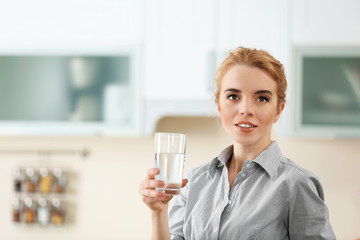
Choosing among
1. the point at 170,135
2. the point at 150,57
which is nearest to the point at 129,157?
the point at 150,57

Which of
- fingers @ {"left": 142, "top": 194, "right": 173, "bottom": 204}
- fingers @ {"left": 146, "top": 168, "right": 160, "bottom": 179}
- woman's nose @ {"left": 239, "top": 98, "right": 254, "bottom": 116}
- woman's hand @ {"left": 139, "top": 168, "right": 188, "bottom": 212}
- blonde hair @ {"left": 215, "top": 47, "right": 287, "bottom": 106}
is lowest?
→ fingers @ {"left": 142, "top": 194, "right": 173, "bottom": 204}

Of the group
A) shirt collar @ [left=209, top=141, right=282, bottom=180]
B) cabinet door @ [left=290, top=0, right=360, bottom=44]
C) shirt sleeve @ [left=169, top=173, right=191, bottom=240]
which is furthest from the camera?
cabinet door @ [left=290, top=0, right=360, bottom=44]

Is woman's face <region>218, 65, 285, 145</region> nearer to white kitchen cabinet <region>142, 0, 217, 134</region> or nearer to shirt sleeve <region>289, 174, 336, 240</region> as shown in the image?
shirt sleeve <region>289, 174, 336, 240</region>

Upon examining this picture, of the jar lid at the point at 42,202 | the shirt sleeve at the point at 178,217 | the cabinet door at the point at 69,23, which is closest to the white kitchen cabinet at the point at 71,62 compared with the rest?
the cabinet door at the point at 69,23

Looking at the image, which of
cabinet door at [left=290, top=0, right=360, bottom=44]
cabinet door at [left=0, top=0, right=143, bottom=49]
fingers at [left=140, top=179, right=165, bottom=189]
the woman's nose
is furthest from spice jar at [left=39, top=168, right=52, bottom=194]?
the woman's nose

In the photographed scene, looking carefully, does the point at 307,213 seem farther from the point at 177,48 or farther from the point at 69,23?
the point at 69,23

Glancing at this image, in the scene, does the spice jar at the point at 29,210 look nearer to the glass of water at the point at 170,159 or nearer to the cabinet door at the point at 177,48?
the cabinet door at the point at 177,48

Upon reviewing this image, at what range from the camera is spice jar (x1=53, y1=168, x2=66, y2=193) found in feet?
8.80

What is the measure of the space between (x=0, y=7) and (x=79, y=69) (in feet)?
1.61

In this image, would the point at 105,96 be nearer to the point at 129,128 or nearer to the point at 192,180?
the point at 129,128

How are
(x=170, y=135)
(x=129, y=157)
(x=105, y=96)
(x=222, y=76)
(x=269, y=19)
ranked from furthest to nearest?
(x=129, y=157)
(x=105, y=96)
(x=269, y=19)
(x=222, y=76)
(x=170, y=135)

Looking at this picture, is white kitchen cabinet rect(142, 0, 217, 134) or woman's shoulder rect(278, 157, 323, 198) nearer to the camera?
woman's shoulder rect(278, 157, 323, 198)

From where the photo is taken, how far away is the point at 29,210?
2.71m

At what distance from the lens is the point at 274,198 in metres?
1.07
